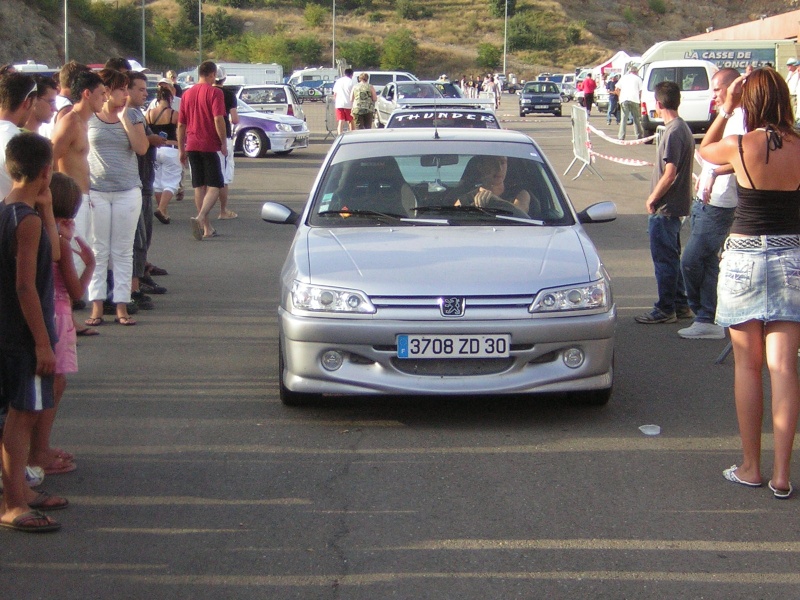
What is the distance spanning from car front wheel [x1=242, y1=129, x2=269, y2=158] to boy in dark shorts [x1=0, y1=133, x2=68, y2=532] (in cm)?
2106

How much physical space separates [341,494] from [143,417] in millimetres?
1826

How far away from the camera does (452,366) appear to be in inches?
235

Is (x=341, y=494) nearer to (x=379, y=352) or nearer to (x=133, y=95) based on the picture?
(x=379, y=352)

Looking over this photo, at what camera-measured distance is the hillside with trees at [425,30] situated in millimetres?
112375

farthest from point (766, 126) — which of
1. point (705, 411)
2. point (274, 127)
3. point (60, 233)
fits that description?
point (274, 127)

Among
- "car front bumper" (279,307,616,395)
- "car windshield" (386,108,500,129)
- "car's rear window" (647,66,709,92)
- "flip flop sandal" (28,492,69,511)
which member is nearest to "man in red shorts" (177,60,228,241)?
"car windshield" (386,108,500,129)

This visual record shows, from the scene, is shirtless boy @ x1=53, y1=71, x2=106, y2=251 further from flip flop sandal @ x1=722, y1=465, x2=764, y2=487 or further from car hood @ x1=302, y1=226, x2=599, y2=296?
flip flop sandal @ x1=722, y1=465, x2=764, y2=487

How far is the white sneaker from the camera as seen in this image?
332 inches

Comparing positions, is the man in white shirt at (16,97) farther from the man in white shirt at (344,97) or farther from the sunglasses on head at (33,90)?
the man in white shirt at (344,97)

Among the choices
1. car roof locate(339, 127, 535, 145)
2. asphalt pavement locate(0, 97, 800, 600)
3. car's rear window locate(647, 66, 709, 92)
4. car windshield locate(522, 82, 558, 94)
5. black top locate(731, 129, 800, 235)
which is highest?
car windshield locate(522, 82, 558, 94)

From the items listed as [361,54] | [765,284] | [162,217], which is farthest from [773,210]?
[361,54]

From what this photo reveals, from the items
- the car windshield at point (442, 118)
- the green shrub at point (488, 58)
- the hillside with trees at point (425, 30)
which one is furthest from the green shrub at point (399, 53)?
the car windshield at point (442, 118)

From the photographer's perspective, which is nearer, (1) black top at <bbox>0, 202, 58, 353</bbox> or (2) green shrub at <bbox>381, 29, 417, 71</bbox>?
(1) black top at <bbox>0, 202, 58, 353</bbox>

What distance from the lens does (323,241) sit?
6621 mm
